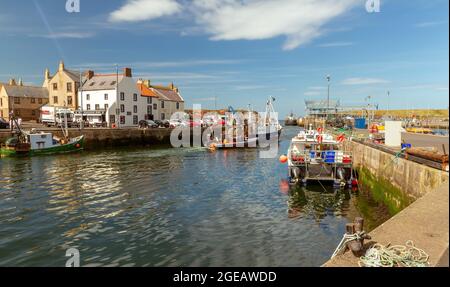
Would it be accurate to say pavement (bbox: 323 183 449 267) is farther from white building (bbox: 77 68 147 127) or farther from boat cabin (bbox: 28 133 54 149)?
white building (bbox: 77 68 147 127)

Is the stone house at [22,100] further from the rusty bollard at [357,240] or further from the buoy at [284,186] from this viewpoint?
the rusty bollard at [357,240]

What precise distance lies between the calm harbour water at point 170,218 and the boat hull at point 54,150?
12312 mm

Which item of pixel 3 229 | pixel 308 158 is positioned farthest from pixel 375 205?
pixel 3 229

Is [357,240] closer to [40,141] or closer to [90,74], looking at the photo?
[40,141]

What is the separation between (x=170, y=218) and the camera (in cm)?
1658

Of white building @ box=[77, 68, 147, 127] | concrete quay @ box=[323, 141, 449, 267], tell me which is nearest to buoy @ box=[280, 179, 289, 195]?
concrete quay @ box=[323, 141, 449, 267]

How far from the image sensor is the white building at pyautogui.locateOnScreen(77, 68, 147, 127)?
227 feet

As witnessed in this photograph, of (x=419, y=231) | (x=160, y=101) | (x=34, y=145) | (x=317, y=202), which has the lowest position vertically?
(x=317, y=202)

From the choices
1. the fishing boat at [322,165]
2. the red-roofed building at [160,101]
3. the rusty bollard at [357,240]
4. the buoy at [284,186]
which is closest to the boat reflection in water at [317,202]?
the buoy at [284,186]

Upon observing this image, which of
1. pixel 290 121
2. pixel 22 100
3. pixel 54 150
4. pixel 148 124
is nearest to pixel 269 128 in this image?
pixel 148 124

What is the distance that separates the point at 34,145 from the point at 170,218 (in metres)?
32.3

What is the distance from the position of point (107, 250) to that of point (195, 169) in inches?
773
